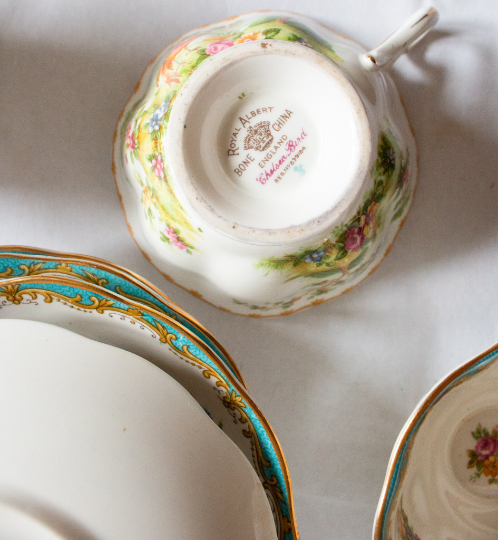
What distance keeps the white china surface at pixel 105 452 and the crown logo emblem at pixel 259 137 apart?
0.70 feet

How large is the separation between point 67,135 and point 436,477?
530mm

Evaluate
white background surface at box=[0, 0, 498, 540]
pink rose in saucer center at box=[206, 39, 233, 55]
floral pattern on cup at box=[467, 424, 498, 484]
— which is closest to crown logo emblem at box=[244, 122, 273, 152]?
pink rose in saucer center at box=[206, 39, 233, 55]

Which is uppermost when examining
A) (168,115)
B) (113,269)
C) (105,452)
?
(168,115)

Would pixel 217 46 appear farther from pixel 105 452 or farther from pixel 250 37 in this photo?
pixel 105 452

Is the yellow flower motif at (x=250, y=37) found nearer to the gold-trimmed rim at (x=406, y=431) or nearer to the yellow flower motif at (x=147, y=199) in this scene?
the yellow flower motif at (x=147, y=199)

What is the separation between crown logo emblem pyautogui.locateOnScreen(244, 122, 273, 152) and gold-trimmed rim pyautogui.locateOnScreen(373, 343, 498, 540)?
0.82ft

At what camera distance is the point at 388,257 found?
56 centimetres

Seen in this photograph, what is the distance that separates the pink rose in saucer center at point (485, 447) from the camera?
54 cm

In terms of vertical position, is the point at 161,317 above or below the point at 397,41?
below

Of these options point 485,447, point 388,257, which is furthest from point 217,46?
point 485,447

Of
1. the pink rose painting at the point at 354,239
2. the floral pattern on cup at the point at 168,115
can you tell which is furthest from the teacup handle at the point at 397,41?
the pink rose painting at the point at 354,239

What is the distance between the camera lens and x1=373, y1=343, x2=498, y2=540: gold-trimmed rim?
1.30 ft

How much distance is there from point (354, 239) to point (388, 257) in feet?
0.39

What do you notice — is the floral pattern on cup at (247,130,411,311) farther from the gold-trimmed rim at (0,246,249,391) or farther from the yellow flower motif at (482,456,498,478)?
the yellow flower motif at (482,456,498,478)
